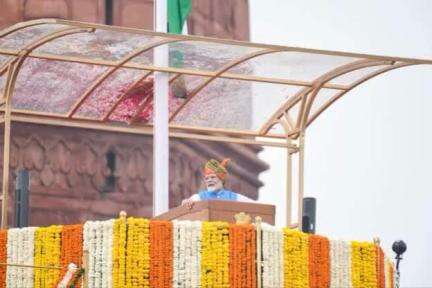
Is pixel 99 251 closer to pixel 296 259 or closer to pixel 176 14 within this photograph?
pixel 296 259

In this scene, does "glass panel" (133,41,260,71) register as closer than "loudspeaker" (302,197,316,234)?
No

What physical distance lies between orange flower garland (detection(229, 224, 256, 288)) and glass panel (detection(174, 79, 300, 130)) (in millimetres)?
4065

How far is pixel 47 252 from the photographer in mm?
33469

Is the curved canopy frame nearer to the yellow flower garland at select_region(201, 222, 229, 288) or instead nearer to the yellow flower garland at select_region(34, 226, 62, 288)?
the yellow flower garland at select_region(34, 226, 62, 288)

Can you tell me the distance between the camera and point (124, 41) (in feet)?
115

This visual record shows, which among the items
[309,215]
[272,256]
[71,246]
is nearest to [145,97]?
[309,215]

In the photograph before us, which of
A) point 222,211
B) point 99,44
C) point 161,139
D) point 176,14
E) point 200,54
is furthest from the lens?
point 176,14

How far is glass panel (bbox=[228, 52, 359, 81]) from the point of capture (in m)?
35.8

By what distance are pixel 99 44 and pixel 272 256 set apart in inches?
143

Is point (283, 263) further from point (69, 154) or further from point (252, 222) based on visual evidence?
point (69, 154)

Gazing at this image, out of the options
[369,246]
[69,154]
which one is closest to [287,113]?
[369,246]

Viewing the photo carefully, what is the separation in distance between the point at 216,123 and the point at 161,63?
2047mm

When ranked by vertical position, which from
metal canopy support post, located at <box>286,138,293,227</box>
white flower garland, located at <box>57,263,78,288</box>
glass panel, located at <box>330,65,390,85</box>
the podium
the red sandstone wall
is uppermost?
the red sandstone wall

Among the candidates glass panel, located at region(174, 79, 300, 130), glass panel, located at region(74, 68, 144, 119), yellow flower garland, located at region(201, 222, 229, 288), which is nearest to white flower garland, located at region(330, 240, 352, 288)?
yellow flower garland, located at region(201, 222, 229, 288)
